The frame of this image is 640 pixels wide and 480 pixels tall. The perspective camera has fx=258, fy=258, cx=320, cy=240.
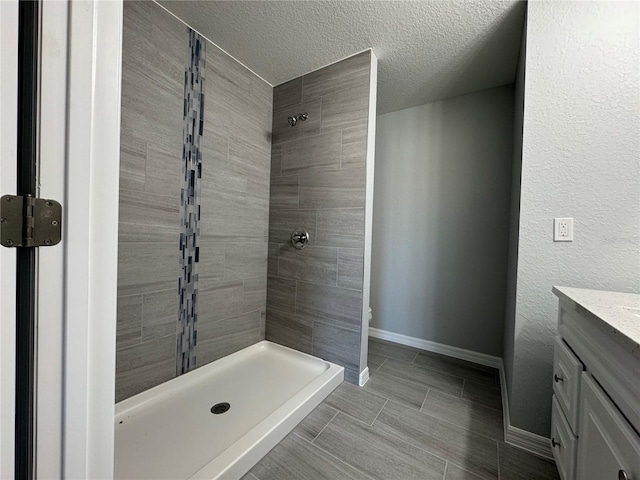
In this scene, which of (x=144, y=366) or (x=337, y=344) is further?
(x=337, y=344)

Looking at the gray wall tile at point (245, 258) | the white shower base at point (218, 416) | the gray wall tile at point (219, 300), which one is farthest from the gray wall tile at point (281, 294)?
the white shower base at point (218, 416)

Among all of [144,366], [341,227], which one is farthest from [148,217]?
[341,227]

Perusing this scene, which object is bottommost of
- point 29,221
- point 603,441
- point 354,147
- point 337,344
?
point 337,344

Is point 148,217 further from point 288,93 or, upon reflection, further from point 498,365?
point 498,365

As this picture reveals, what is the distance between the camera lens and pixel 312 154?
2016 mm

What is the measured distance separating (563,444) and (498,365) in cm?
126

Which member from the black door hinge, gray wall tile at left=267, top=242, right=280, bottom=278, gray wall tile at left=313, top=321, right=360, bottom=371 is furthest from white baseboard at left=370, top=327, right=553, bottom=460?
the black door hinge

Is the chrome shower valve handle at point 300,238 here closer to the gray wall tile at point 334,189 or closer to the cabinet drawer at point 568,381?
the gray wall tile at point 334,189

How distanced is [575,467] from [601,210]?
3.39ft

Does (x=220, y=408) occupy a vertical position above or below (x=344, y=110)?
below

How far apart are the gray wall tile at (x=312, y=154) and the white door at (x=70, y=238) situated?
148cm

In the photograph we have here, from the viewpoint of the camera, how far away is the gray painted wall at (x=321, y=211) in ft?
6.00

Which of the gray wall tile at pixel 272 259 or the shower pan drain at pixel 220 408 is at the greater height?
the gray wall tile at pixel 272 259

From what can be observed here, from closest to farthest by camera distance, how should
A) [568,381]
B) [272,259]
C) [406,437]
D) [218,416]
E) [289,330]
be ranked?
[568,381]
[406,437]
[218,416]
[289,330]
[272,259]
